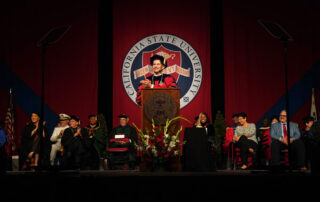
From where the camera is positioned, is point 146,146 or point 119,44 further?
point 119,44

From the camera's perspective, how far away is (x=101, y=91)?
26.6 ft

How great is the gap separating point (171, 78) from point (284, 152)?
267 cm

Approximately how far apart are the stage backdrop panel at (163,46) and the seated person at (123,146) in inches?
23.1

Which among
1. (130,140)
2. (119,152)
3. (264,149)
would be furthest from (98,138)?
(264,149)

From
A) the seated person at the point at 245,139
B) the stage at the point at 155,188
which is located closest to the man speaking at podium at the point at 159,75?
the seated person at the point at 245,139

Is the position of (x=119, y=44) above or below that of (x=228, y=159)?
above

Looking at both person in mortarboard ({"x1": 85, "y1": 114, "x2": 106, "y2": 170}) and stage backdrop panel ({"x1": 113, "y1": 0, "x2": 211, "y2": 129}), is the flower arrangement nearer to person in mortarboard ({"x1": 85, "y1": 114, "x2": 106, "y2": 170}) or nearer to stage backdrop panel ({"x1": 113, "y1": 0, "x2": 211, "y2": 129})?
person in mortarboard ({"x1": 85, "y1": 114, "x2": 106, "y2": 170})

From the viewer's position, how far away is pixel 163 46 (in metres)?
8.16

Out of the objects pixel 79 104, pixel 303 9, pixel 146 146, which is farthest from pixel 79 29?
pixel 303 9

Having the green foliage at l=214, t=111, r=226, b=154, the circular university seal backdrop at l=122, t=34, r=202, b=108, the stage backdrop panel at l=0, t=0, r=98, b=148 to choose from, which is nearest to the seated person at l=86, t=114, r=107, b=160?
the stage backdrop panel at l=0, t=0, r=98, b=148

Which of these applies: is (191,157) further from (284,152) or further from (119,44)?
(119,44)

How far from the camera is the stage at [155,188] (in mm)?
3689

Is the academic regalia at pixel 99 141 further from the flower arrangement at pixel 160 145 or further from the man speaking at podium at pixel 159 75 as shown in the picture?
the flower arrangement at pixel 160 145

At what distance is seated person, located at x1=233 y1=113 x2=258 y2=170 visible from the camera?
269 inches
